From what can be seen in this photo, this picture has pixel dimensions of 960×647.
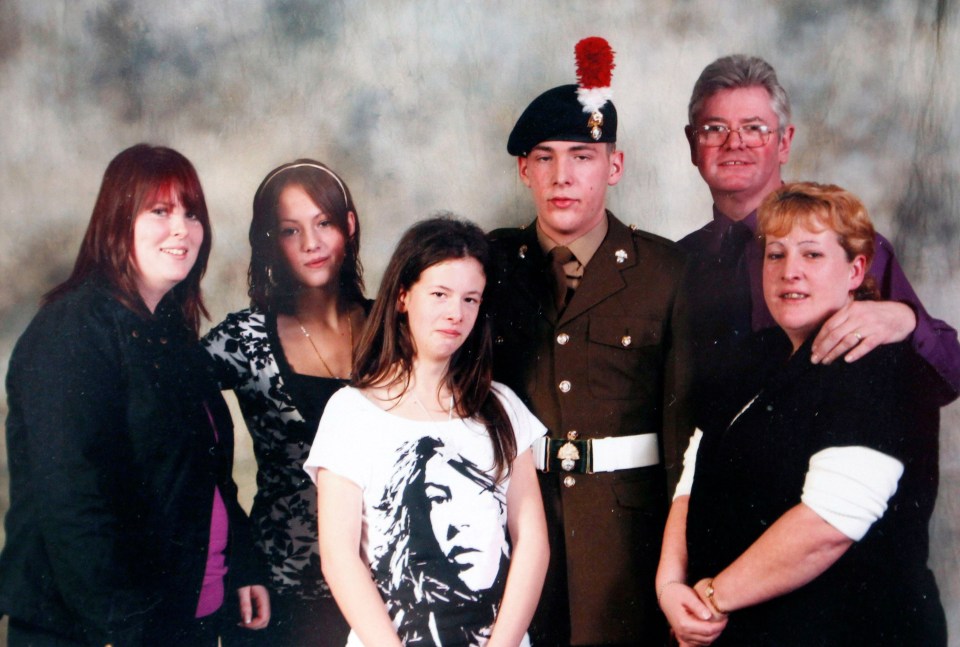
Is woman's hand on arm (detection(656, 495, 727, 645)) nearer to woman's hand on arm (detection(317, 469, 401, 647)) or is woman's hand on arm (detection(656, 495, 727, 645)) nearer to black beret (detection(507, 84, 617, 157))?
woman's hand on arm (detection(317, 469, 401, 647))

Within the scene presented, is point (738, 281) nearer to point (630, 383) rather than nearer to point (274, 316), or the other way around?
point (630, 383)

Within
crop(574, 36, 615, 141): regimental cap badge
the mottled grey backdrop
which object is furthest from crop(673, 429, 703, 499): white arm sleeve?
crop(574, 36, 615, 141): regimental cap badge

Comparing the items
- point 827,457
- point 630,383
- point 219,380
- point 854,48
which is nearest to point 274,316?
point 219,380

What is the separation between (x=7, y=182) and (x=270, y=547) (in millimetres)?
1200

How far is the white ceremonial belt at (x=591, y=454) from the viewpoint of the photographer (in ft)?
8.06

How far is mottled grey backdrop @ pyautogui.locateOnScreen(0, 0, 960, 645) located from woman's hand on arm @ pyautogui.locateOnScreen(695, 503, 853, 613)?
1.80 feet

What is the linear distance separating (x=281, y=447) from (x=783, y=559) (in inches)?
51.0

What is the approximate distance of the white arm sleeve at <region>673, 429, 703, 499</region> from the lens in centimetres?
246

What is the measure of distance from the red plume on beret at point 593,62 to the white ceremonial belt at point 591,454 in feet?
3.02

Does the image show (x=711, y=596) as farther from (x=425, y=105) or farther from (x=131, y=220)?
(x=131, y=220)

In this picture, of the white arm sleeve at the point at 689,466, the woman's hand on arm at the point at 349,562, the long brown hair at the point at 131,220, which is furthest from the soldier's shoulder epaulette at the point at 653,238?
the long brown hair at the point at 131,220

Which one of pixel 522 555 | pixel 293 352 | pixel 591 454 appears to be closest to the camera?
pixel 522 555

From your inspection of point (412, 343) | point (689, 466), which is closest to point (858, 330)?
point (689, 466)

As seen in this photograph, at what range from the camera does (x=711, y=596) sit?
242cm
